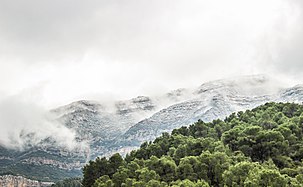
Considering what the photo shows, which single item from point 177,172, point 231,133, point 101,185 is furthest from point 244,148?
point 101,185

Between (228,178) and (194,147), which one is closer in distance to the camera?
(228,178)

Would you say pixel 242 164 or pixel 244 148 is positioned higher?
pixel 244 148

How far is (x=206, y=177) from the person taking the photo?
9119 cm

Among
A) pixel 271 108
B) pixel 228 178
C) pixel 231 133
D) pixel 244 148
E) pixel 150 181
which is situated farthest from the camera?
pixel 271 108

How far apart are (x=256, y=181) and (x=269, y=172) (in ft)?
10.0

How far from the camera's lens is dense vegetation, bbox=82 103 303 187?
3098 inches

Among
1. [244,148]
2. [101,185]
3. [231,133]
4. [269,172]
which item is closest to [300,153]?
[244,148]

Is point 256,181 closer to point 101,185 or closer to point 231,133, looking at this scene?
point 101,185

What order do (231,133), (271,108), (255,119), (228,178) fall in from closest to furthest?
(228,178) → (231,133) → (255,119) → (271,108)

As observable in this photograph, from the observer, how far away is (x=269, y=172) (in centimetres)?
7038

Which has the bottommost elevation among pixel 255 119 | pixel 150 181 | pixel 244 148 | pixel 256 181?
pixel 256 181

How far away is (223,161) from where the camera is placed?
3730 inches

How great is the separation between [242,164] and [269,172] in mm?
9975

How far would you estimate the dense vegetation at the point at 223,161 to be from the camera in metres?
78.7
